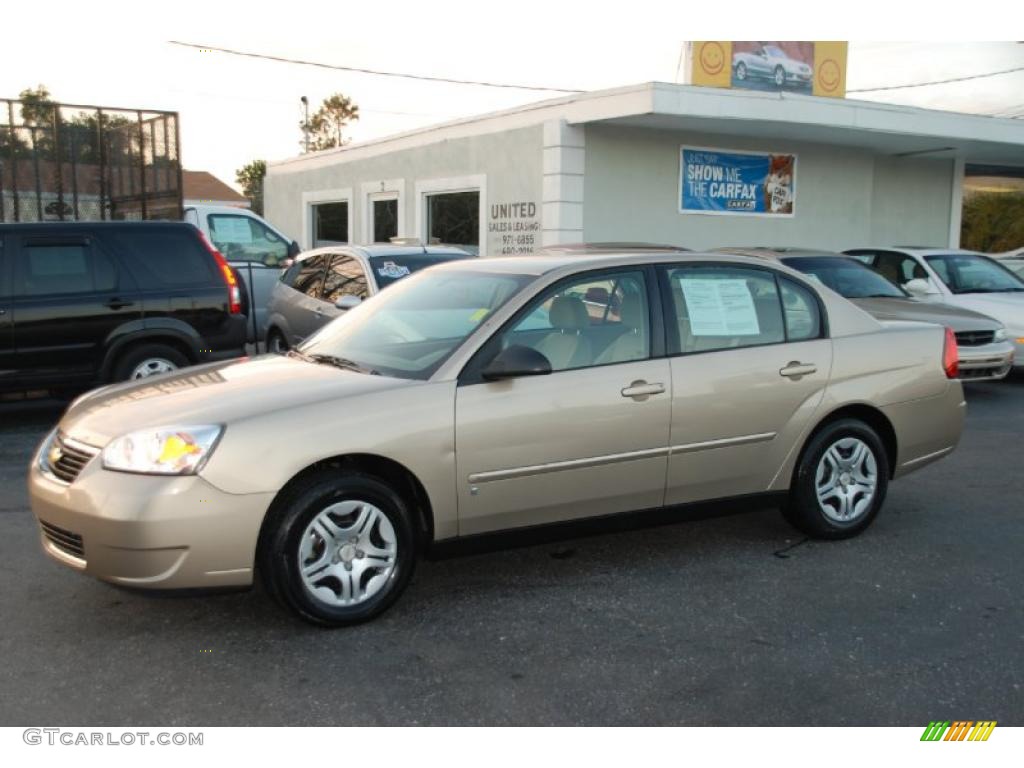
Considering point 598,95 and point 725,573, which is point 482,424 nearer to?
point 725,573

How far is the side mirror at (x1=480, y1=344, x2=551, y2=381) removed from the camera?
439 cm

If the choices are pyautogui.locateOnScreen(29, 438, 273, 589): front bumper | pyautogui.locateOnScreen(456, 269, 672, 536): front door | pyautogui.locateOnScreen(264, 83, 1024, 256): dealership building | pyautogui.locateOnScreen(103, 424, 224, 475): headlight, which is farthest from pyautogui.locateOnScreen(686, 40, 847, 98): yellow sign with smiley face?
pyautogui.locateOnScreen(29, 438, 273, 589): front bumper

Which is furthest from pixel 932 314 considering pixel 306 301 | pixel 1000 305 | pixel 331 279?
pixel 306 301

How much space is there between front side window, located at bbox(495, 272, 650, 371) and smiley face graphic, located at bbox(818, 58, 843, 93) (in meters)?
18.7

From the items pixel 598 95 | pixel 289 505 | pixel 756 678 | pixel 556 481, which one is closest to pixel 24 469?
pixel 289 505

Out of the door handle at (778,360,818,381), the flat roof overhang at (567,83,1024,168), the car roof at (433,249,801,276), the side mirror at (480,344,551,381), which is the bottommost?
the door handle at (778,360,818,381)

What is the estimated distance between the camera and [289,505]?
4.12m

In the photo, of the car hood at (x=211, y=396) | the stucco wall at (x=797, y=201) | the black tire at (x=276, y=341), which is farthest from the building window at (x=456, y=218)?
the car hood at (x=211, y=396)

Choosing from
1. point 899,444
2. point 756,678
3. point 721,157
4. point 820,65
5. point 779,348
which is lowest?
point 756,678

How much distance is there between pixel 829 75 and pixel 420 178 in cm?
922

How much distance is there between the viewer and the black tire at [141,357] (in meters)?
8.66

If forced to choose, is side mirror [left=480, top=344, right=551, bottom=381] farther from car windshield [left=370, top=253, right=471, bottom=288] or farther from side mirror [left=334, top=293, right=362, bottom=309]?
car windshield [left=370, top=253, right=471, bottom=288]

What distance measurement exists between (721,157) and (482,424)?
14.0 metres

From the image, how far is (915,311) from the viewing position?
10273 millimetres
